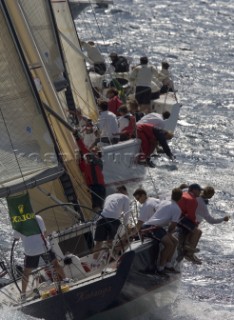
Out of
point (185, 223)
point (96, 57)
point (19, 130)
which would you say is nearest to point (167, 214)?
point (185, 223)

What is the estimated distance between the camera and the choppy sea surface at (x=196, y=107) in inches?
778

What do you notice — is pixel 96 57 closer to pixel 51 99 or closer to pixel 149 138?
pixel 149 138

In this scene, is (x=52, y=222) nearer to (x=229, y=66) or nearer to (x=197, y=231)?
(x=197, y=231)

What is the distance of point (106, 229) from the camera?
1716cm

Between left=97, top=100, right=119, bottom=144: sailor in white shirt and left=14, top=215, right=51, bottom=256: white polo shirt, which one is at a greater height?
left=14, top=215, right=51, bottom=256: white polo shirt

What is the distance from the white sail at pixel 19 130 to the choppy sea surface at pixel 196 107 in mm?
1910

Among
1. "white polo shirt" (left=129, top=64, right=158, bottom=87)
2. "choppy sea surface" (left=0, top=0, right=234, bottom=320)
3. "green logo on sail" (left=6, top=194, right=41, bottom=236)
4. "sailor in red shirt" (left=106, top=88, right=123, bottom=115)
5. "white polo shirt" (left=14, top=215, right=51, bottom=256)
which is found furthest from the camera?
"white polo shirt" (left=129, top=64, right=158, bottom=87)

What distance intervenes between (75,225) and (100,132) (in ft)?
15.9

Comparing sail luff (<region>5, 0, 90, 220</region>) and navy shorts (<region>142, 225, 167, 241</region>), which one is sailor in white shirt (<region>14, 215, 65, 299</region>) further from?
sail luff (<region>5, 0, 90, 220</region>)

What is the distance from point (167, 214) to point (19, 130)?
2307mm

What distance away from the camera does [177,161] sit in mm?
28562

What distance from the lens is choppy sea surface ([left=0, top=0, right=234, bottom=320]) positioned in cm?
1975

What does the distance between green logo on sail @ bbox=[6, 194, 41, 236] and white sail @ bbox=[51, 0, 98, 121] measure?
952 cm

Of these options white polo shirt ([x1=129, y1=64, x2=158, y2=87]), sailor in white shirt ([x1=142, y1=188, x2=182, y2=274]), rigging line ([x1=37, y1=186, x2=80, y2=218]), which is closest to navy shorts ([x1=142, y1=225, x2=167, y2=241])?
sailor in white shirt ([x1=142, y1=188, x2=182, y2=274])
